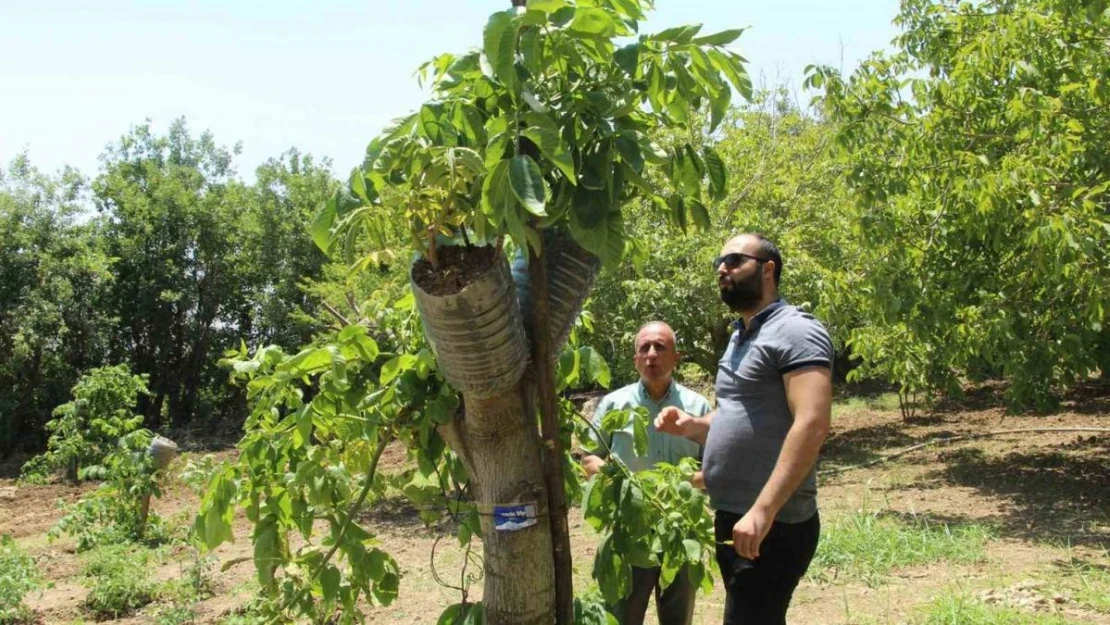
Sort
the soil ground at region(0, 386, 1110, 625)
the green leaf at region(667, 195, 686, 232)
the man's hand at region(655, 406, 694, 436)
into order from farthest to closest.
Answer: the soil ground at region(0, 386, 1110, 625), the man's hand at region(655, 406, 694, 436), the green leaf at region(667, 195, 686, 232)

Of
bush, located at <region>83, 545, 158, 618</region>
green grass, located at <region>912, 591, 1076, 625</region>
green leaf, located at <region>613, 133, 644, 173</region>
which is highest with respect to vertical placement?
green leaf, located at <region>613, 133, 644, 173</region>

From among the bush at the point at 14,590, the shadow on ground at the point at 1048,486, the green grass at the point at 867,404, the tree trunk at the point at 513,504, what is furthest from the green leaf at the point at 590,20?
the green grass at the point at 867,404

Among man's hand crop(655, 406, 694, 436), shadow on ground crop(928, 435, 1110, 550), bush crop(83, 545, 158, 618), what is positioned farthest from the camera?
shadow on ground crop(928, 435, 1110, 550)

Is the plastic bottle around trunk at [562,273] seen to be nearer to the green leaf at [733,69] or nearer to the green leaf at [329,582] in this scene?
the green leaf at [733,69]

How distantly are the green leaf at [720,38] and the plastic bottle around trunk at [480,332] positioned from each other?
1.83 ft

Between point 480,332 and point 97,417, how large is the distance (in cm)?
908

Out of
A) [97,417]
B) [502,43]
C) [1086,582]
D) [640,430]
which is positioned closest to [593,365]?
[640,430]

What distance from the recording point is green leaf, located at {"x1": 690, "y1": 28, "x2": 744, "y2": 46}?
1684mm

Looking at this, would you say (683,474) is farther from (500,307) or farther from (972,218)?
(972,218)

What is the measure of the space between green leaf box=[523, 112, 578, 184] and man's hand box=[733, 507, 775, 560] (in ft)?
4.44

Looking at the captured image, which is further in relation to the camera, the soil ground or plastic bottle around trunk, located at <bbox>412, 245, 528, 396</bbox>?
the soil ground

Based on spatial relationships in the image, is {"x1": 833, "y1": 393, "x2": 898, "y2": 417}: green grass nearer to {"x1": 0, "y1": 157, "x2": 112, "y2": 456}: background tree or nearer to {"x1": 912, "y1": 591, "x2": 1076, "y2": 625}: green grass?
{"x1": 912, "y1": 591, "x2": 1076, "y2": 625}: green grass

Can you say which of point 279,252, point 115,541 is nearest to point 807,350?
point 115,541

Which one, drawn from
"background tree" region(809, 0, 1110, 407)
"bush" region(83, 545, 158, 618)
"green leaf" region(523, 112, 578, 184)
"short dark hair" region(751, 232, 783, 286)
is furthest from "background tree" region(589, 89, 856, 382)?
"green leaf" region(523, 112, 578, 184)
